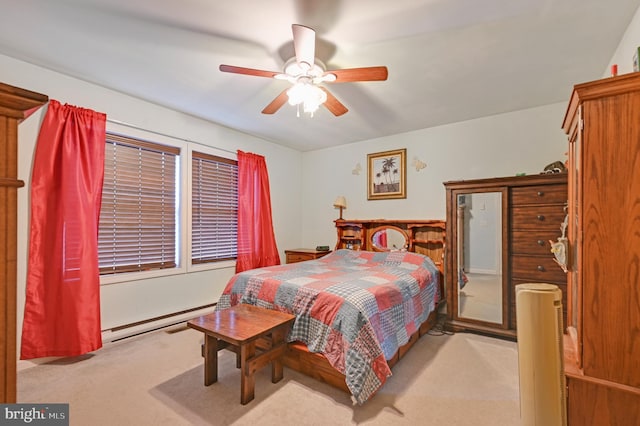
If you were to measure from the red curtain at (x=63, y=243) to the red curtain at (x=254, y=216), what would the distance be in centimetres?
172

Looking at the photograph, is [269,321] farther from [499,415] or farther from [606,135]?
[606,135]

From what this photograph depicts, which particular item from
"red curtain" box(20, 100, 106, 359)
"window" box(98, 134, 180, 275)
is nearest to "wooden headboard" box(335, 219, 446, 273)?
"window" box(98, 134, 180, 275)

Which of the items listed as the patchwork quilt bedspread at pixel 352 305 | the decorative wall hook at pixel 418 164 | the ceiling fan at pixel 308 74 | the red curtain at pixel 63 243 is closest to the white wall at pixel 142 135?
the red curtain at pixel 63 243

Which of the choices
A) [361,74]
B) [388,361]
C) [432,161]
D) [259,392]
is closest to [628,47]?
[361,74]

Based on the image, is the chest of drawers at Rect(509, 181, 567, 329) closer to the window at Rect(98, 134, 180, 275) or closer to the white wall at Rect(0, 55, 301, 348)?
the white wall at Rect(0, 55, 301, 348)

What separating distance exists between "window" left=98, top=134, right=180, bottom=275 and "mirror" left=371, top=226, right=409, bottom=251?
2.64 metres

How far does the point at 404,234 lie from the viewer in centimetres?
395

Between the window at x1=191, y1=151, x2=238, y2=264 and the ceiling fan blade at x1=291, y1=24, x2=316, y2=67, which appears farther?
the window at x1=191, y1=151, x2=238, y2=264

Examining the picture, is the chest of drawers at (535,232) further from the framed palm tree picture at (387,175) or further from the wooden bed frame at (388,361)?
the framed palm tree picture at (387,175)

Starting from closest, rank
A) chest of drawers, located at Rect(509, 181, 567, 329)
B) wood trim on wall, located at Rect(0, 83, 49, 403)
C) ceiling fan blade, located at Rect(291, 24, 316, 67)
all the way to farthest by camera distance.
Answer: wood trim on wall, located at Rect(0, 83, 49, 403) < ceiling fan blade, located at Rect(291, 24, 316, 67) < chest of drawers, located at Rect(509, 181, 567, 329)

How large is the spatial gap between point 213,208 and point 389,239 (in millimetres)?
2468

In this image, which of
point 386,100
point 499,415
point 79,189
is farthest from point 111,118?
point 499,415

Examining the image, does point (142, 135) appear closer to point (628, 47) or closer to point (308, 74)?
point (308, 74)

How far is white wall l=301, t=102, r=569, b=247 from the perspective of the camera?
10.5 ft
